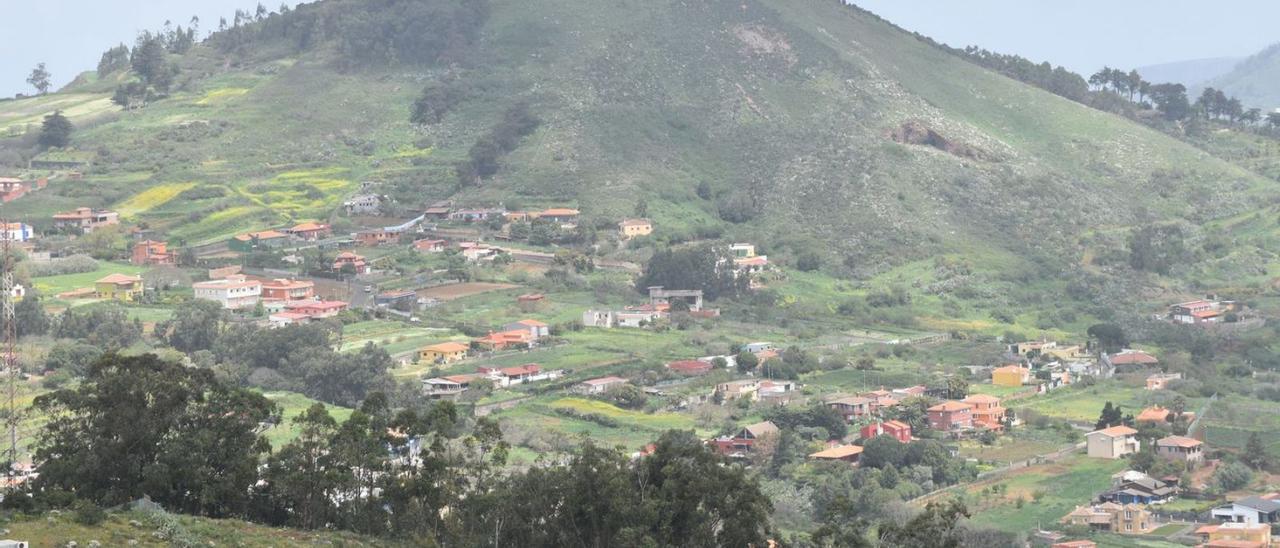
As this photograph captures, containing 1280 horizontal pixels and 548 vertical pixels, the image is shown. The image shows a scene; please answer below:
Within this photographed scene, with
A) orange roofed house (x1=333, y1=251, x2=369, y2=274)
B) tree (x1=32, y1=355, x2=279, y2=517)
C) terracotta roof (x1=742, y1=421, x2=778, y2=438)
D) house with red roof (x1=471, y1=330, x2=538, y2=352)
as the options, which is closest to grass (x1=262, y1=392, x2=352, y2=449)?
house with red roof (x1=471, y1=330, x2=538, y2=352)

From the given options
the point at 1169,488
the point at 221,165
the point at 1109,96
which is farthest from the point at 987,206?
the point at 1169,488

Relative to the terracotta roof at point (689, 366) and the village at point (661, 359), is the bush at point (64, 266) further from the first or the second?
the terracotta roof at point (689, 366)

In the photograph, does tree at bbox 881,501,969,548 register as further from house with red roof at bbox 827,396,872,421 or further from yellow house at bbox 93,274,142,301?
yellow house at bbox 93,274,142,301

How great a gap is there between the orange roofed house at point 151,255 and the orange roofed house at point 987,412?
30.6 m

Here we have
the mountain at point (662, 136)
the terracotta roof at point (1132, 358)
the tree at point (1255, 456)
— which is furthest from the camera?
the mountain at point (662, 136)

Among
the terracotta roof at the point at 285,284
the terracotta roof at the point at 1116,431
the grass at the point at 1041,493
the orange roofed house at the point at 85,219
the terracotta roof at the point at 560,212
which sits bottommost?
the grass at the point at 1041,493

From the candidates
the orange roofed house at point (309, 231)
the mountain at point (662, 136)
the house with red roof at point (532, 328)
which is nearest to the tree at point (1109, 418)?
the house with red roof at point (532, 328)

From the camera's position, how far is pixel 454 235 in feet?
235

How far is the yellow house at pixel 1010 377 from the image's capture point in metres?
54.1

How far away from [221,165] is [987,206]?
3125 centimetres

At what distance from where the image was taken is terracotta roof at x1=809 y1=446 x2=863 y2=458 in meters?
44.0

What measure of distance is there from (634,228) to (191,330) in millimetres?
21599

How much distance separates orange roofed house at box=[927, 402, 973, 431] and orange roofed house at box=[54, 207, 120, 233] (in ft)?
117

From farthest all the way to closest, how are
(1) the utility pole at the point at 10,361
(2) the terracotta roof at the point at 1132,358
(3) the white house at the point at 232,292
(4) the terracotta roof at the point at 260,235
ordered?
(4) the terracotta roof at the point at 260,235, (3) the white house at the point at 232,292, (2) the terracotta roof at the point at 1132,358, (1) the utility pole at the point at 10,361
